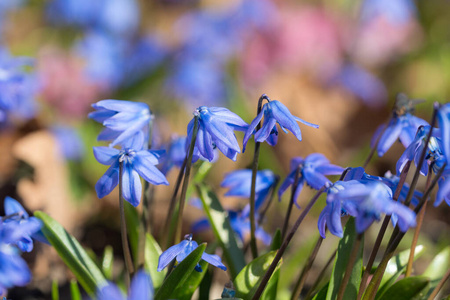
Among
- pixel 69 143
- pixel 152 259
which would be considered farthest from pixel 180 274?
pixel 69 143

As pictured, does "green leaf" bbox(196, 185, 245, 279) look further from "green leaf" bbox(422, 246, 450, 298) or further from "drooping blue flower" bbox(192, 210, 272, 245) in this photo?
"green leaf" bbox(422, 246, 450, 298)

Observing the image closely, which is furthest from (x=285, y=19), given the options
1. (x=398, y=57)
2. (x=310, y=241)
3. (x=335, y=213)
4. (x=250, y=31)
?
(x=335, y=213)

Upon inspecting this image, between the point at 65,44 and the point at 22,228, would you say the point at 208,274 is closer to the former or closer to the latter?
the point at 22,228

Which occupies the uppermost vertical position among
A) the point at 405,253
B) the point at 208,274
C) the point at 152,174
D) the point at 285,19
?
the point at 285,19

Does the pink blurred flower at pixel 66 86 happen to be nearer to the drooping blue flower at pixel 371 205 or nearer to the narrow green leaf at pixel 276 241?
the narrow green leaf at pixel 276 241

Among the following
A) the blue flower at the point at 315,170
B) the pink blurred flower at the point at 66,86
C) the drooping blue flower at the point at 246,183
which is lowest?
the pink blurred flower at the point at 66,86

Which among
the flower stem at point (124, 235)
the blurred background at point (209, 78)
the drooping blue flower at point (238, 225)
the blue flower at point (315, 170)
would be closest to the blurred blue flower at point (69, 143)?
the blurred background at point (209, 78)
